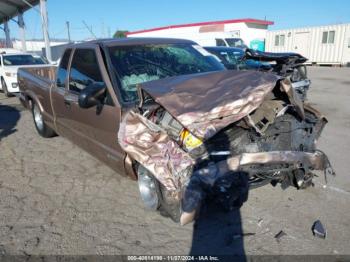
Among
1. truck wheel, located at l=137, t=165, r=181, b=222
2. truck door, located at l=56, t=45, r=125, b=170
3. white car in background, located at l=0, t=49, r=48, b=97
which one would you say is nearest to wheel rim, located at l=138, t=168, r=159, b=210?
truck wheel, located at l=137, t=165, r=181, b=222

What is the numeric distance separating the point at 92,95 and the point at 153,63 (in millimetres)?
1011

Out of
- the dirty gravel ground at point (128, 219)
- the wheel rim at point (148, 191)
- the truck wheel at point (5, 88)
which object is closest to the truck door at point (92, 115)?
the wheel rim at point (148, 191)

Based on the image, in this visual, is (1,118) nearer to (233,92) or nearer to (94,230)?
(94,230)

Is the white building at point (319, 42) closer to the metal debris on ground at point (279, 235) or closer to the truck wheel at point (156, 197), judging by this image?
the metal debris on ground at point (279, 235)

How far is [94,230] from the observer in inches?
126

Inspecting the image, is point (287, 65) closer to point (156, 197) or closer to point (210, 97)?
point (210, 97)

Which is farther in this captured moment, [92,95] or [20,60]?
[20,60]

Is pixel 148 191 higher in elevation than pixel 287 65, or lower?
lower

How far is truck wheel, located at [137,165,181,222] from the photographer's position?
2975 mm

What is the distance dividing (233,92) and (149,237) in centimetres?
162

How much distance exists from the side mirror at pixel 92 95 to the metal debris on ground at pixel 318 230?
259 cm

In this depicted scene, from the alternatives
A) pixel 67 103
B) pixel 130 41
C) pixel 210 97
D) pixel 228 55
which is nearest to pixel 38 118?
pixel 67 103

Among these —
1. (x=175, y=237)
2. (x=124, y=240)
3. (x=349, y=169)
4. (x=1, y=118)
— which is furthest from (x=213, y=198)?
(x=1, y=118)

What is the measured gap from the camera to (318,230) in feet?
10.1
